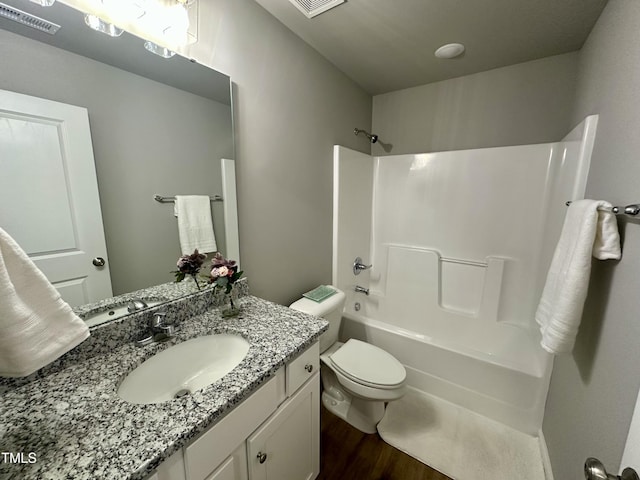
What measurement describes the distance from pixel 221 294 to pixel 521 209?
7.16ft

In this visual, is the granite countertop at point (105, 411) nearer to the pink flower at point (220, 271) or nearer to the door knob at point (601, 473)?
the pink flower at point (220, 271)

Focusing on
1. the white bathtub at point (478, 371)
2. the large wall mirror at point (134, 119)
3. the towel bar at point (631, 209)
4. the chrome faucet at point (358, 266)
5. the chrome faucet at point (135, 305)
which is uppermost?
the large wall mirror at point (134, 119)

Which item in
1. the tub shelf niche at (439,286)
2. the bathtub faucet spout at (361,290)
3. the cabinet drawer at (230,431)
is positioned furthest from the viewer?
the bathtub faucet spout at (361,290)

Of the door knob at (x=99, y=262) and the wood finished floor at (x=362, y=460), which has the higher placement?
the door knob at (x=99, y=262)

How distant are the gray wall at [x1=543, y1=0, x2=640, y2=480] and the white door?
5.55 feet

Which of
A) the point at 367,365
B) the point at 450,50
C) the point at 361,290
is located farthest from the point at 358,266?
the point at 450,50

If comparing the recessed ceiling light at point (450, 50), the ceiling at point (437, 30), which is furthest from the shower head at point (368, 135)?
the recessed ceiling light at point (450, 50)

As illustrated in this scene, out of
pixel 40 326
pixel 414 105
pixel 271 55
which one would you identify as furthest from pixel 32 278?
pixel 414 105

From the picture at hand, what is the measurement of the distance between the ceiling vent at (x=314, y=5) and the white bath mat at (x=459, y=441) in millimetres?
2431

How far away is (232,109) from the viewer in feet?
4.04

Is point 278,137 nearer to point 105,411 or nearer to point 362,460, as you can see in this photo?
point 105,411

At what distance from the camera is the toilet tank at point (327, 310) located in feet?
5.10

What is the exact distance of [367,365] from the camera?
153 centimetres

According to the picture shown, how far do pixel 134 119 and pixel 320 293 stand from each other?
134 centimetres
